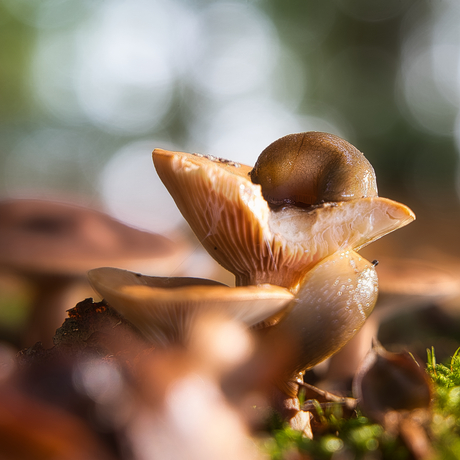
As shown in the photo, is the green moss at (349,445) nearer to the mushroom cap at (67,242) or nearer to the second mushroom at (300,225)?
the second mushroom at (300,225)

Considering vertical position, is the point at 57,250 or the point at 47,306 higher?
the point at 57,250

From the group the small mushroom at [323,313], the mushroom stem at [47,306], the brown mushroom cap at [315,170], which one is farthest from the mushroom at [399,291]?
the mushroom stem at [47,306]

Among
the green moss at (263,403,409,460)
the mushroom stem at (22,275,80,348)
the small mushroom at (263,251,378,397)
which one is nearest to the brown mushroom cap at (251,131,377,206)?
the small mushroom at (263,251,378,397)

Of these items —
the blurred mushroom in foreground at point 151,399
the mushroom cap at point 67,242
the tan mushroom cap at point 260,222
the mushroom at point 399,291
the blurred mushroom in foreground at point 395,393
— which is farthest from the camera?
the mushroom cap at point 67,242

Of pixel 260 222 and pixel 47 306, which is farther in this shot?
pixel 47 306

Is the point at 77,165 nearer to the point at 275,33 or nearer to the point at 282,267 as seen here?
the point at 275,33

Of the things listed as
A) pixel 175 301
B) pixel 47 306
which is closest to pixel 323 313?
pixel 175 301

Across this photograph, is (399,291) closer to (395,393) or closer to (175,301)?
(395,393)
